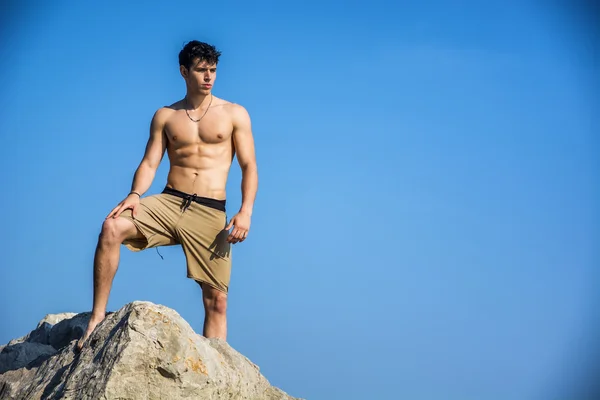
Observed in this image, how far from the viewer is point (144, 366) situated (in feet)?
20.2

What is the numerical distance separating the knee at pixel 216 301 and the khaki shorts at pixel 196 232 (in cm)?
6

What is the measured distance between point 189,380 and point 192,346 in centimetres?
27

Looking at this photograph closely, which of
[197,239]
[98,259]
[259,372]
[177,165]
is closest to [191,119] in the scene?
[177,165]

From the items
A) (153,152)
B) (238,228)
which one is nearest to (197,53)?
(153,152)

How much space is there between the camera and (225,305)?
8.19 m

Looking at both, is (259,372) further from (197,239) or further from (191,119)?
(191,119)

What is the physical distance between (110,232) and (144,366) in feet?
4.87

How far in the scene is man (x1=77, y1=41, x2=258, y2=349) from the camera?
26.3 feet

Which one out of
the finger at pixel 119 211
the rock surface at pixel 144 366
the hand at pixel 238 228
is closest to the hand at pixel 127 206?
the finger at pixel 119 211

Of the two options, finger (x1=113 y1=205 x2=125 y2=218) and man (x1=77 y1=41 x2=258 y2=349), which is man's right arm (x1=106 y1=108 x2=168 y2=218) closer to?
man (x1=77 y1=41 x2=258 y2=349)

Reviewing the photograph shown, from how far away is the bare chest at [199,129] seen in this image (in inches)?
322

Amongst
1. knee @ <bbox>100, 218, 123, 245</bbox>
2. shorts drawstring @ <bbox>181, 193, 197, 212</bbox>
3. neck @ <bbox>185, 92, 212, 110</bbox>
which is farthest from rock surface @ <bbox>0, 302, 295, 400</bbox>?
neck @ <bbox>185, 92, 212, 110</bbox>

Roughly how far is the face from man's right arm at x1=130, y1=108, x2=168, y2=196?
0.41 meters

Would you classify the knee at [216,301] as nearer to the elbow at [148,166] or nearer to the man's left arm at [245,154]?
the man's left arm at [245,154]
